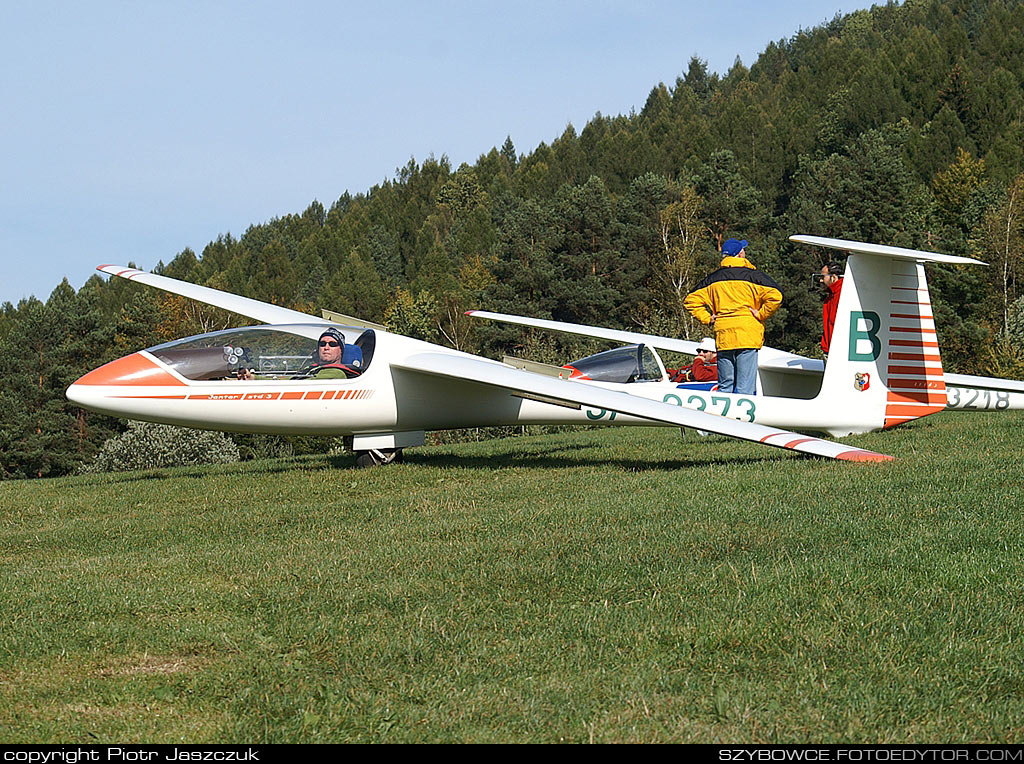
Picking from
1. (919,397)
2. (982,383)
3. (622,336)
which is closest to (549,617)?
(919,397)

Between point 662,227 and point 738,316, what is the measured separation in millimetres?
56477

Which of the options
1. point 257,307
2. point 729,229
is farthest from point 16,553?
point 729,229

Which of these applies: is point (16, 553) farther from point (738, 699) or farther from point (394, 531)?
point (738, 699)

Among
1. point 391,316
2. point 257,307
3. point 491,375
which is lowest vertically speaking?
point 491,375

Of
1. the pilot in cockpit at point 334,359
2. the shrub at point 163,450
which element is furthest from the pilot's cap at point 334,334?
the shrub at point 163,450

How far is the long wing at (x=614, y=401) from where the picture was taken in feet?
32.3

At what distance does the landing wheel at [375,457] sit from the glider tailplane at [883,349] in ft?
18.2

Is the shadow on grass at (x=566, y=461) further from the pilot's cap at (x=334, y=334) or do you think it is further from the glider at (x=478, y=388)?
the pilot's cap at (x=334, y=334)

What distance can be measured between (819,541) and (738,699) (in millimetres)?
2598

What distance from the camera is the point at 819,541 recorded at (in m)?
6.23

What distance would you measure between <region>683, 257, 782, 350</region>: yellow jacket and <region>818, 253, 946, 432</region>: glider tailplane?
969mm

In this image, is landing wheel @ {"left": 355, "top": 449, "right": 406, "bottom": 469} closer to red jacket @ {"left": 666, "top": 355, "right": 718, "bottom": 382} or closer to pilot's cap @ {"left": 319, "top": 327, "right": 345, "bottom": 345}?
pilot's cap @ {"left": 319, "top": 327, "right": 345, "bottom": 345}

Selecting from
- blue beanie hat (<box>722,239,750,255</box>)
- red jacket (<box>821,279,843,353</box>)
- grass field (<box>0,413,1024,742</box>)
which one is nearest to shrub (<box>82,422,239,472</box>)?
blue beanie hat (<box>722,239,750,255</box>)

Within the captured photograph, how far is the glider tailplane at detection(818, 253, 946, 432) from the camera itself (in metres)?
13.0
